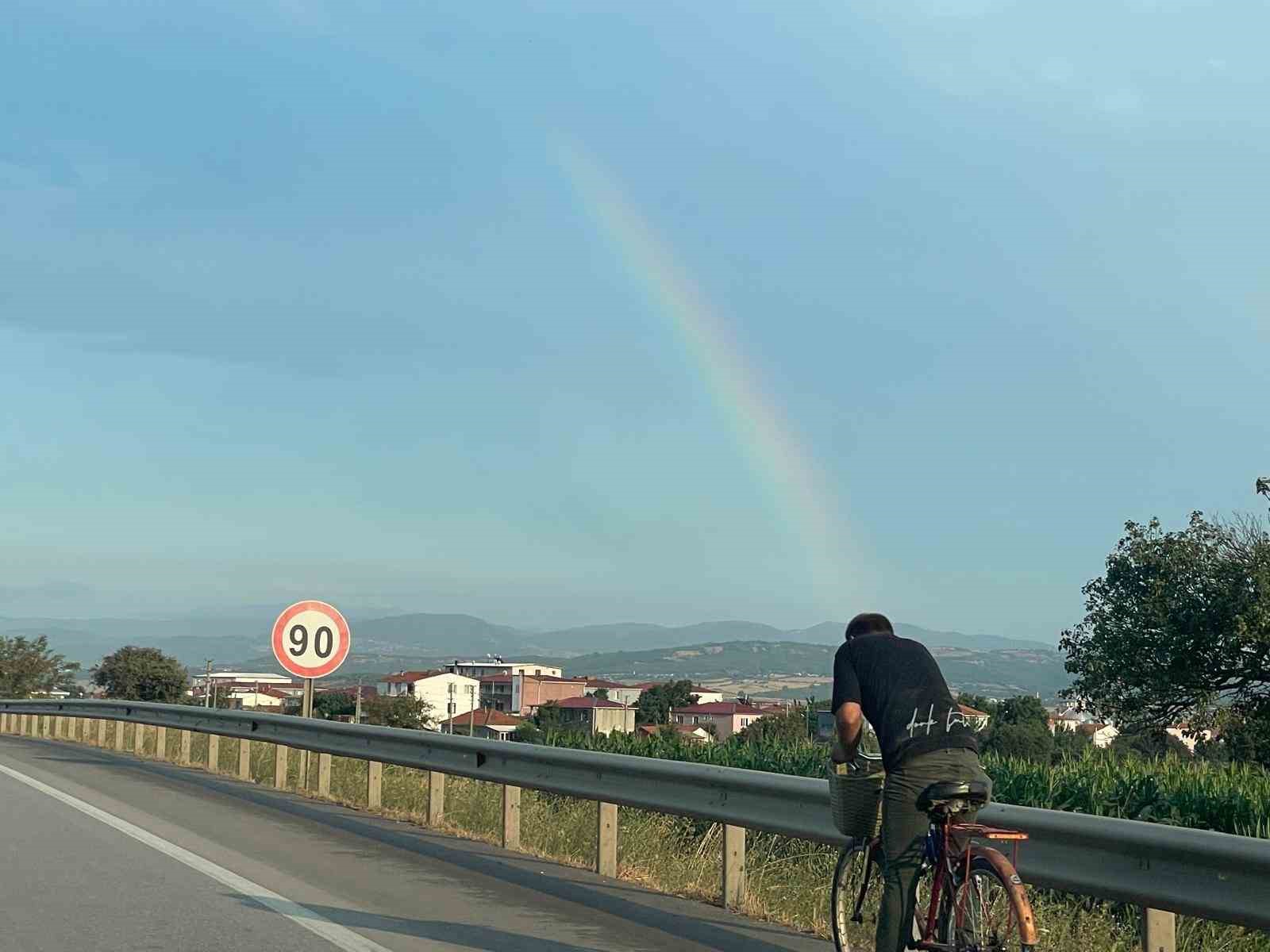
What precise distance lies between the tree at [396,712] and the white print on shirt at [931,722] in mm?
80650

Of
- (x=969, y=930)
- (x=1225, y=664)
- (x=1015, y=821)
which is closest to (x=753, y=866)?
(x=1015, y=821)

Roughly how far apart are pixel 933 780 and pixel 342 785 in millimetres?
11251

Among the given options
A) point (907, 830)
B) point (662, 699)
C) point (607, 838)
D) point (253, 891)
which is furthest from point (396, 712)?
point (907, 830)

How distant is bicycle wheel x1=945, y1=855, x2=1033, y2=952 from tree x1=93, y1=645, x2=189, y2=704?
106645 millimetres

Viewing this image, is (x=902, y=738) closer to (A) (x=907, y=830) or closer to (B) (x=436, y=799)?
(A) (x=907, y=830)

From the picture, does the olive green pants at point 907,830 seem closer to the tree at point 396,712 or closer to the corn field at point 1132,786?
the corn field at point 1132,786

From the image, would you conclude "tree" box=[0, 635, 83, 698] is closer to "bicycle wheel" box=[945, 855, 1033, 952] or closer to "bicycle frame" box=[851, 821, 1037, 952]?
"bicycle frame" box=[851, 821, 1037, 952]

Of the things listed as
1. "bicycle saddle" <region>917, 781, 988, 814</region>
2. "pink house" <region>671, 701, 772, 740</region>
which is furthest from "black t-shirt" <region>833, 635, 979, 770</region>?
"pink house" <region>671, 701, 772, 740</region>

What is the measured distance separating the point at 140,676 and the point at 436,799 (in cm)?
10363

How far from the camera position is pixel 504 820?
1159 centimetres

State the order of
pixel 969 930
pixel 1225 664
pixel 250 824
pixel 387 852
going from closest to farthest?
pixel 969 930, pixel 387 852, pixel 250 824, pixel 1225 664

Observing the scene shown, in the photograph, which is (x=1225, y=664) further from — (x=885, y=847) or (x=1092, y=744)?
(x=885, y=847)

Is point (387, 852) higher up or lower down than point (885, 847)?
lower down

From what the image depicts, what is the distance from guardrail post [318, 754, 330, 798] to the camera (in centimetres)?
1545
